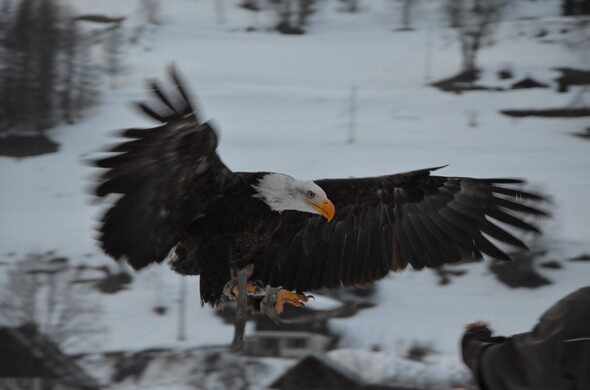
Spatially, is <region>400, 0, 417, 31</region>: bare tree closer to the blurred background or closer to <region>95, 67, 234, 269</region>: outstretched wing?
the blurred background

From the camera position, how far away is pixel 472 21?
40.0 meters

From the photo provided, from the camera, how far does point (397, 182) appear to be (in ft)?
12.1

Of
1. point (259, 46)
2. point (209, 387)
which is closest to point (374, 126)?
point (259, 46)

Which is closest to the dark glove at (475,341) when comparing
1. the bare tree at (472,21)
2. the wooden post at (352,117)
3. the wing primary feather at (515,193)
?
the wing primary feather at (515,193)

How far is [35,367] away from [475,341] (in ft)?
53.1

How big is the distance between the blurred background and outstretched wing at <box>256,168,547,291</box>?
A: 610 cm

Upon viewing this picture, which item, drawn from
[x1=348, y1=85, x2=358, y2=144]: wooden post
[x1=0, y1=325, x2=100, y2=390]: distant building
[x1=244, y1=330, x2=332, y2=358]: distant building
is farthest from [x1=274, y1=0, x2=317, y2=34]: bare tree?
[x1=0, y1=325, x2=100, y2=390]: distant building

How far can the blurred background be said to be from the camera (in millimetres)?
17562

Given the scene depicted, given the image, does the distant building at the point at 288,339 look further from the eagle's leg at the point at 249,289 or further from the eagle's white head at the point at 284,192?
the eagle's white head at the point at 284,192

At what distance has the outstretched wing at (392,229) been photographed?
3486mm

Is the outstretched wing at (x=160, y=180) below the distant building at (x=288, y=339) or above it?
above

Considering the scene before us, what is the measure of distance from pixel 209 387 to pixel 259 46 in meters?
23.7

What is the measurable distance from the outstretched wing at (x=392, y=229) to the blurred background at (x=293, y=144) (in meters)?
6.10

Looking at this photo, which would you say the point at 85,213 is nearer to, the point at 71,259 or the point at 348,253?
the point at 71,259
